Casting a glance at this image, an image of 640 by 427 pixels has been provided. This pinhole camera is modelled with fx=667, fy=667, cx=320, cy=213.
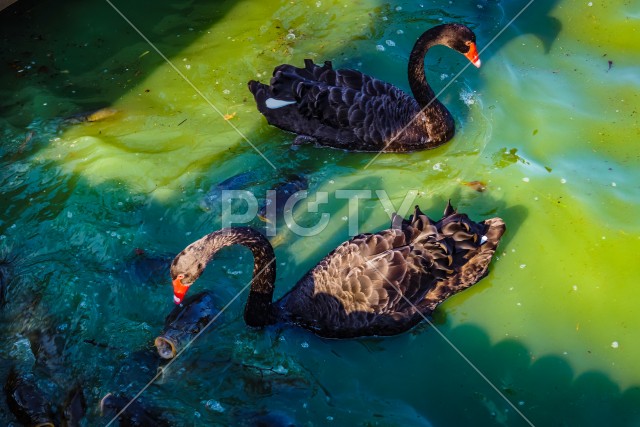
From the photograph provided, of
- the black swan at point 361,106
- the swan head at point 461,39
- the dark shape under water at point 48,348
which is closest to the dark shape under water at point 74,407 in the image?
the dark shape under water at point 48,348

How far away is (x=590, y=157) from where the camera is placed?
5.64 metres

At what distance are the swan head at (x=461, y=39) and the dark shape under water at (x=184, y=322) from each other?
3035 millimetres

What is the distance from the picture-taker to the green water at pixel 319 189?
438cm

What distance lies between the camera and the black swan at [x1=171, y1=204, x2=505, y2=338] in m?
4.50

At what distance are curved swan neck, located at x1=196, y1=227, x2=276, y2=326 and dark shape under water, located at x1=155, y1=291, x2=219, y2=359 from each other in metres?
0.28

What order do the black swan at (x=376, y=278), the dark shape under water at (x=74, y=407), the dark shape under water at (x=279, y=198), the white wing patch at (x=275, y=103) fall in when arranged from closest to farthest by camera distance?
A: the dark shape under water at (x=74, y=407)
the black swan at (x=376, y=278)
the dark shape under water at (x=279, y=198)
the white wing patch at (x=275, y=103)

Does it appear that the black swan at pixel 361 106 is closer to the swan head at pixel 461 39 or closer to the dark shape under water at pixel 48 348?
the swan head at pixel 461 39

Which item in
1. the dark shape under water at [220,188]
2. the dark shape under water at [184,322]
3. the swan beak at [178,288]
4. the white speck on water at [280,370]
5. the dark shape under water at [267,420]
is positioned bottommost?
the white speck on water at [280,370]

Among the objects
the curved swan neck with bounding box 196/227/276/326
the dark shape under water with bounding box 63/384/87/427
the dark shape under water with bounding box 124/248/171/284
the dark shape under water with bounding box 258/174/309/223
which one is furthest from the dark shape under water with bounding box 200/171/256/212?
the dark shape under water with bounding box 63/384/87/427

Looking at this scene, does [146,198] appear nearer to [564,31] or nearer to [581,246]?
[581,246]

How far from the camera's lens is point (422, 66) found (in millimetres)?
5809

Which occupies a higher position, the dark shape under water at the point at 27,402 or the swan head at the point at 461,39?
the swan head at the point at 461,39

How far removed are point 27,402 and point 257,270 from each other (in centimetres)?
164

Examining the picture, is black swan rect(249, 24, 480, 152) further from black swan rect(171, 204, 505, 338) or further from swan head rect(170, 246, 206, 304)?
swan head rect(170, 246, 206, 304)
